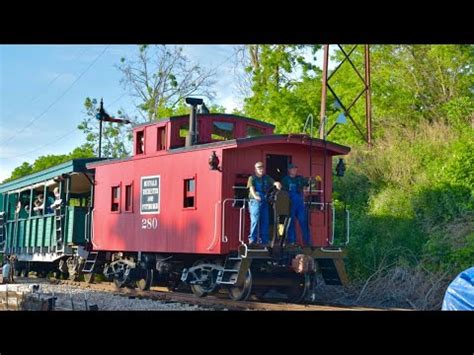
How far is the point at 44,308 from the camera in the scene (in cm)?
1080

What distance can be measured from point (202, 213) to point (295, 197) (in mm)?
1689

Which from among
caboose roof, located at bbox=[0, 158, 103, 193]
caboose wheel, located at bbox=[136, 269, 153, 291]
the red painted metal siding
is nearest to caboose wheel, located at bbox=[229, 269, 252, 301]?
the red painted metal siding

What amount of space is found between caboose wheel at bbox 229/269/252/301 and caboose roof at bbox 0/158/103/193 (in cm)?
665

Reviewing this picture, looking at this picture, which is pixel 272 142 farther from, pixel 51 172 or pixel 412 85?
pixel 412 85

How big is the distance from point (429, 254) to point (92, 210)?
25.3ft

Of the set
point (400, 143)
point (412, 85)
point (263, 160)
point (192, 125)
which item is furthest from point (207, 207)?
point (412, 85)

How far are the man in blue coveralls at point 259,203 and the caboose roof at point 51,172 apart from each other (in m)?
6.83

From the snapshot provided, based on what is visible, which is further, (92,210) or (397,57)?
(397,57)

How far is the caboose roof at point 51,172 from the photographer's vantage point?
1831 centimetres

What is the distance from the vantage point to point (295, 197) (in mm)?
12898

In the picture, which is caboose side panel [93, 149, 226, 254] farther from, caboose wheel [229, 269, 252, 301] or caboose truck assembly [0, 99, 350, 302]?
caboose wheel [229, 269, 252, 301]
